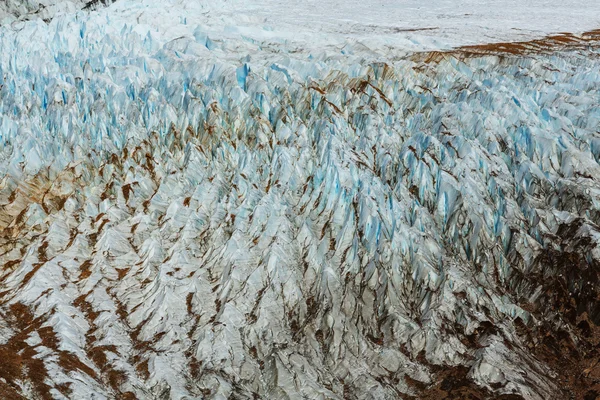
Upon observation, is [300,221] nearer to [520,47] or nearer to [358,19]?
[520,47]

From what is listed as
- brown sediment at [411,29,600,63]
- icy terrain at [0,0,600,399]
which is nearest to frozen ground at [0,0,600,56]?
icy terrain at [0,0,600,399]

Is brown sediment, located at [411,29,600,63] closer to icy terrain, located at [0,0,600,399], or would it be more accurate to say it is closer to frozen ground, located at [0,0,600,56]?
icy terrain, located at [0,0,600,399]

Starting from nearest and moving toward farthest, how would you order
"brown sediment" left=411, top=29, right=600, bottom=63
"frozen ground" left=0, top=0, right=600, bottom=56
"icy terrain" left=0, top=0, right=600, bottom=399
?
1. "icy terrain" left=0, top=0, right=600, bottom=399
2. "brown sediment" left=411, top=29, right=600, bottom=63
3. "frozen ground" left=0, top=0, right=600, bottom=56

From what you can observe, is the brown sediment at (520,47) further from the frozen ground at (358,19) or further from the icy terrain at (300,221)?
the frozen ground at (358,19)

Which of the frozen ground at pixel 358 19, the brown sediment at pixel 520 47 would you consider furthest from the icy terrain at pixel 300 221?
the frozen ground at pixel 358 19

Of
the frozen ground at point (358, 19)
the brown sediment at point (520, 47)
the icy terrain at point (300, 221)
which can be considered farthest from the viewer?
A: the frozen ground at point (358, 19)

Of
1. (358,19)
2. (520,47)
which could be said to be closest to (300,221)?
(520,47)
